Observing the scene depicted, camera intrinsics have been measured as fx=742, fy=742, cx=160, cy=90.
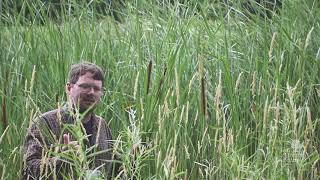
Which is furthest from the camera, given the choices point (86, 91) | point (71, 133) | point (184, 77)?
point (184, 77)

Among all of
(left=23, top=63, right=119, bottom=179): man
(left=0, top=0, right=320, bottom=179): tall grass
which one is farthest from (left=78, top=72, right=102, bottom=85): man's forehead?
(left=0, top=0, right=320, bottom=179): tall grass

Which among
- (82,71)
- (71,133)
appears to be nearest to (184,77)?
(82,71)

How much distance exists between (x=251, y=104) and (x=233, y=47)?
74 centimetres

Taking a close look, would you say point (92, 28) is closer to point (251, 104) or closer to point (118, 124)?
point (118, 124)

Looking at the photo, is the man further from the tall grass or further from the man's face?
the tall grass

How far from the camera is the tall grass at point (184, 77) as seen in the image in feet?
11.6

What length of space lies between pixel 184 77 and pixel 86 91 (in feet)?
3.21

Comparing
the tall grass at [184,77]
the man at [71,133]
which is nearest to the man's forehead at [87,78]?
the man at [71,133]

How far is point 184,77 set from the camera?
4.20 metres

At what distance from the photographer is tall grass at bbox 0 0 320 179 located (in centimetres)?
355

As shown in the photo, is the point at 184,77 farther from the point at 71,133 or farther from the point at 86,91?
the point at 71,133

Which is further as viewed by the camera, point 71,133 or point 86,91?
point 86,91

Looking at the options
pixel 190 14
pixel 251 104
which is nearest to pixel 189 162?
pixel 251 104

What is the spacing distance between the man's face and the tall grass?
18cm
